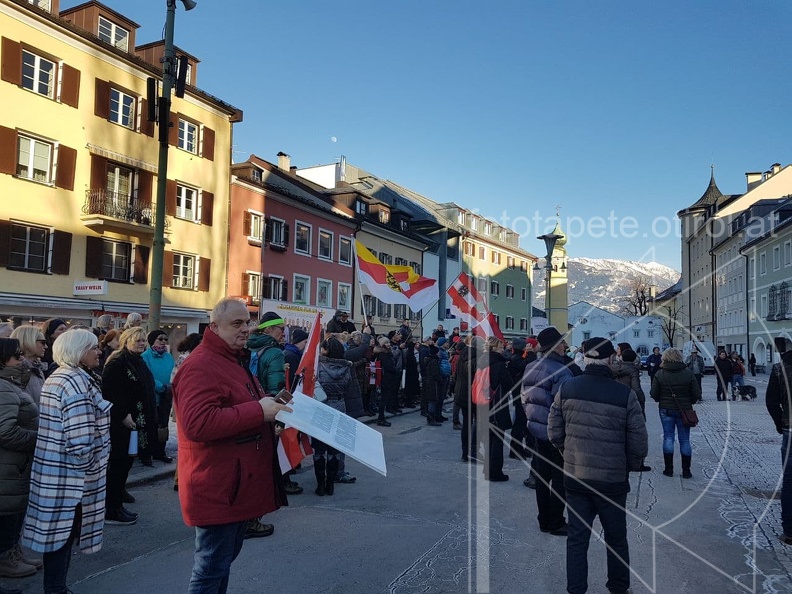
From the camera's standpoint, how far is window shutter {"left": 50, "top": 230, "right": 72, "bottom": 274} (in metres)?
22.5

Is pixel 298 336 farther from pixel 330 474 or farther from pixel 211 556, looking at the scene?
pixel 211 556

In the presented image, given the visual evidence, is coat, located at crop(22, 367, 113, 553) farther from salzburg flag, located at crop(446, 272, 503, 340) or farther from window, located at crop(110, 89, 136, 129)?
window, located at crop(110, 89, 136, 129)

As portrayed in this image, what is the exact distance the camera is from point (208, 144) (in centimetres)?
2956

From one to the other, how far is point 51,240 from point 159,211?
14.2 metres

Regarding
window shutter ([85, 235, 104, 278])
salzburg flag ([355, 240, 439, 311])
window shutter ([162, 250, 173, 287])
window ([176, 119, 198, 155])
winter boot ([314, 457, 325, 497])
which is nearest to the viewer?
winter boot ([314, 457, 325, 497])

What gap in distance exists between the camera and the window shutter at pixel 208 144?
1157 inches

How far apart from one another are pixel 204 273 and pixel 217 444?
89.2 ft

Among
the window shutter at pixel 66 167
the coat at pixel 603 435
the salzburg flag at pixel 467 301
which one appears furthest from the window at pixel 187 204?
the coat at pixel 603 435

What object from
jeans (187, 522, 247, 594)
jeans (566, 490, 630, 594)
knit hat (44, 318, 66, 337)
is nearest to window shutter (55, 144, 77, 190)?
knit hat (44, 318, 66, 337)

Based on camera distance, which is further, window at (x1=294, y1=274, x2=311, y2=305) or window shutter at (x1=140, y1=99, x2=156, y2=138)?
window at (x1=294, y1=274, x2=311, y2=305)

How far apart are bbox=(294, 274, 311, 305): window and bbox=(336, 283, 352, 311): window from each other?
11.2 ft

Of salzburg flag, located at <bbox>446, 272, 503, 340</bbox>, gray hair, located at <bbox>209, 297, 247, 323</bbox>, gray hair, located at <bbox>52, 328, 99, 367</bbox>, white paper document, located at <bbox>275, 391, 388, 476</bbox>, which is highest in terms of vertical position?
salzburg flag, located at <bbox>446, 272, 503, 340</bbox>

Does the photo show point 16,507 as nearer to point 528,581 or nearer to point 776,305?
point 528,581

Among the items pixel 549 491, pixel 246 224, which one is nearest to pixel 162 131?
pixel 549 491
